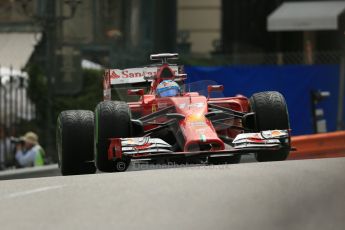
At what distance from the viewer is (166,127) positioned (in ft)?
33.8

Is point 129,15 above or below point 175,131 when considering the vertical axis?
above

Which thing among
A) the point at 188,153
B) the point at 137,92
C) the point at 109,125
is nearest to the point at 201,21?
the point at 137,92

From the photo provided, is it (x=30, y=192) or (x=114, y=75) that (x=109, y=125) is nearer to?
(x=114, y=75)

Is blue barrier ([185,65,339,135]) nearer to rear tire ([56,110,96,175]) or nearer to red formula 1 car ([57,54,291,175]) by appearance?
red formula 1 car ([57,54,291,175])

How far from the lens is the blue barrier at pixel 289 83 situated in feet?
50.6

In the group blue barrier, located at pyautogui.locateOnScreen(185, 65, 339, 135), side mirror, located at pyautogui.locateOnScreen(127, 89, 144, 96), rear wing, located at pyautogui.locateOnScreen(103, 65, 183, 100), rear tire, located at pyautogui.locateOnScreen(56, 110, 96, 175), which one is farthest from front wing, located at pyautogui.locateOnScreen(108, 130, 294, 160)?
blue barrier, located at pyautogui.locateOnScreen(185, 65, 339, 135)

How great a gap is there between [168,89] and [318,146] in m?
3.02

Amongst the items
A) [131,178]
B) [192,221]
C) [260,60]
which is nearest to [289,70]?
[260,60]

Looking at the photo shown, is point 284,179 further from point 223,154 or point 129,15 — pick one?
point 129,15

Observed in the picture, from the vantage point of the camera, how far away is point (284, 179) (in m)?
7.77

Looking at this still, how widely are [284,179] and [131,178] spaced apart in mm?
1271

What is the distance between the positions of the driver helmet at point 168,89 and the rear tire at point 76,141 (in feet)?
2.82

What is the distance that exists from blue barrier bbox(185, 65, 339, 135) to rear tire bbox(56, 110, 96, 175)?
17.0 ft

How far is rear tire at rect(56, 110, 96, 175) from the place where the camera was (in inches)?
395
